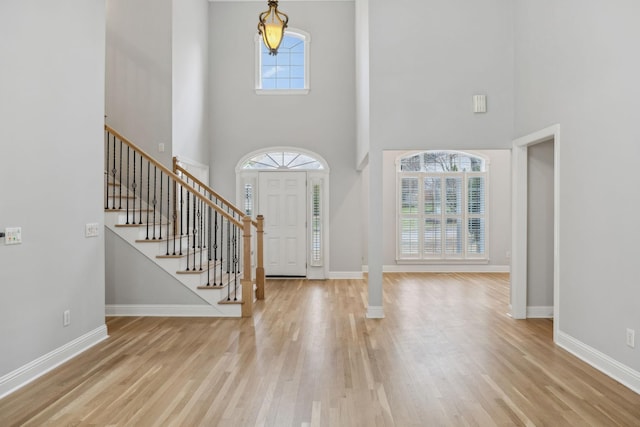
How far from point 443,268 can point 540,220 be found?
431 cm

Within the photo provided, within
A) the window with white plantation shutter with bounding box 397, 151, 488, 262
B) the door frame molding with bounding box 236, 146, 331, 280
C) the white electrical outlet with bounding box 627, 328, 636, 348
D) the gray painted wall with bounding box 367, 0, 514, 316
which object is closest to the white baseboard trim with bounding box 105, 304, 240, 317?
the gray painted wall with bounding box 367, 0, 514, 316

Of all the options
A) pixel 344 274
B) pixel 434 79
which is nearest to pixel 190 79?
pixel 434 79

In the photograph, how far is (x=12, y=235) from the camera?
3.22 meters

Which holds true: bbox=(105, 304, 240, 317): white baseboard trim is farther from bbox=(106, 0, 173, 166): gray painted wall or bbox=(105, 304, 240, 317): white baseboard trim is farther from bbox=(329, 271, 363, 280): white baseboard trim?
bbox=(329, 271, 363, 280): white baseboard trim

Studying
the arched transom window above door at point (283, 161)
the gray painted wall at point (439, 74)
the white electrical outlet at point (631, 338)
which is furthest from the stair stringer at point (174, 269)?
the white electrical outlet at point (631, 338)

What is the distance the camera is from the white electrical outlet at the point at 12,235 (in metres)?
3.17

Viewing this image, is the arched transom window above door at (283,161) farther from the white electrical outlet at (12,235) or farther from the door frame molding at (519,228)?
the white electrical outlet at (12,235)

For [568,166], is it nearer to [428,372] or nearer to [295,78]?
[428,372]

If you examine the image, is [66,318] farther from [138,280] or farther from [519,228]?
[519,228]

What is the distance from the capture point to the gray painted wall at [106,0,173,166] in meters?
6.57

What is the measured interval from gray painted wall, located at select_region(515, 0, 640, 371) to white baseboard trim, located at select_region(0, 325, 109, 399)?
4550 mm

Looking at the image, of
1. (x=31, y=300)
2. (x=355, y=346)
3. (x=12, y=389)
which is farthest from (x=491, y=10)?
(x=12, y=389)

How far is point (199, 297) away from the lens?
5.52 m

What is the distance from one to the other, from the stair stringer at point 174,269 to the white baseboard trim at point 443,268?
14.9 ft
